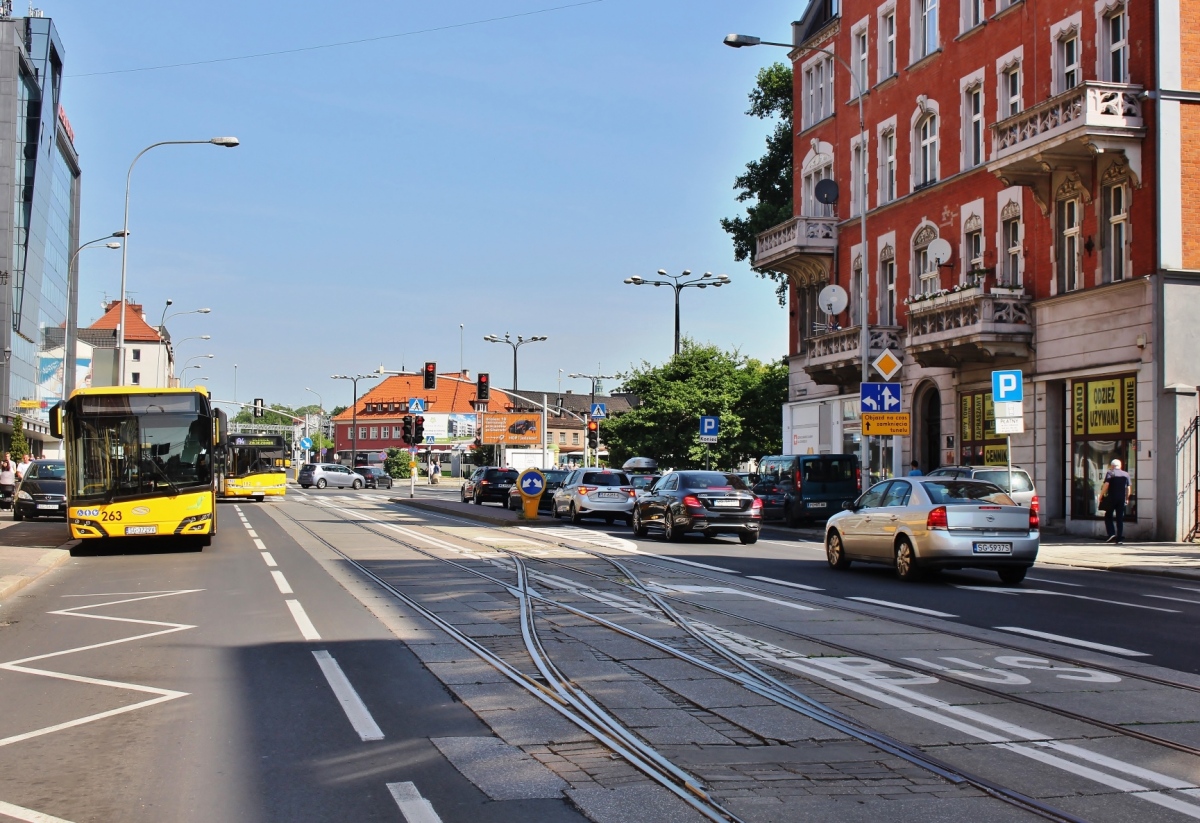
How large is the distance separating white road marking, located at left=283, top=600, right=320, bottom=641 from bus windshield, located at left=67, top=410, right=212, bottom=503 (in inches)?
357

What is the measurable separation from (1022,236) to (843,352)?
313 inches

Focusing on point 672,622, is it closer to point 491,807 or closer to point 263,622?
point 263,622

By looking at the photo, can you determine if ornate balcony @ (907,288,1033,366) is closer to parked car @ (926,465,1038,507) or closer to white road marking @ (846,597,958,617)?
parked car @ (926,465,1038,507)

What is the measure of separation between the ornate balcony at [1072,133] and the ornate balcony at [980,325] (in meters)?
2.63

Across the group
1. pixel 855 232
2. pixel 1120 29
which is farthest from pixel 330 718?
pixel 855 232

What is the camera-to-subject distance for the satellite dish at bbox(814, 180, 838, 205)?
42.9 m

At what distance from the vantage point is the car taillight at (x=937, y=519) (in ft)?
54.9

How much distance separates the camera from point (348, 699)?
321 inches

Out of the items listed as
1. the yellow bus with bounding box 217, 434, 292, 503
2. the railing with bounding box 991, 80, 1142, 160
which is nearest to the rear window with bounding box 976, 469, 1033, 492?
the railing with bounding box 991, 80, 1142, 160

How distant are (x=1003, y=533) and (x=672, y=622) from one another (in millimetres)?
6495

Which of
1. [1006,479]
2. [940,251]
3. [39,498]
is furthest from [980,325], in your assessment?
[39,498]

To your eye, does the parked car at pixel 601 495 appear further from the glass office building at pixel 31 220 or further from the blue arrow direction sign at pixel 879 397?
the glass office building at pixel 31 220

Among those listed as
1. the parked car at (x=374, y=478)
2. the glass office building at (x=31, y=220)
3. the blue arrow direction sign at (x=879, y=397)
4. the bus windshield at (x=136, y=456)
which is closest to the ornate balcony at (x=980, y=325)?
the blue arrow direction sign at (x=879, y=397)

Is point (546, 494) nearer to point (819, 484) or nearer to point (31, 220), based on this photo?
point (819, 484)
